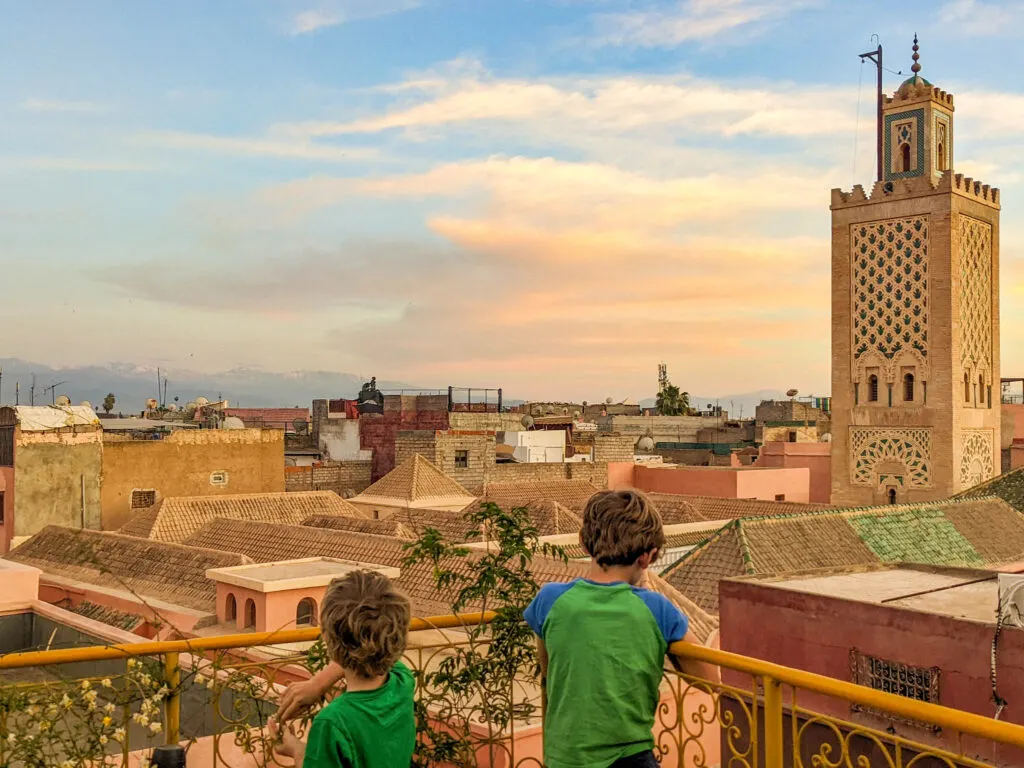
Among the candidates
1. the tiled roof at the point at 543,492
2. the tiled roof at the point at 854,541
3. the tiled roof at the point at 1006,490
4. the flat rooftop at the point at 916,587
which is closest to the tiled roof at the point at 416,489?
the tiled roof at the point at 543,492

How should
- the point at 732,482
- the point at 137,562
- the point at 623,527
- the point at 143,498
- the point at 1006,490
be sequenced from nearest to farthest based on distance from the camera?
the point at 623,527 < the point at 137,562 < the point at 1006,490 < the point at 143,498 < the point at 732,482

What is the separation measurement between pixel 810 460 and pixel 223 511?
17.3 meters

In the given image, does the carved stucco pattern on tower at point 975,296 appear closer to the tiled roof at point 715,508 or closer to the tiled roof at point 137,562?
the tiled roof at point 715,508

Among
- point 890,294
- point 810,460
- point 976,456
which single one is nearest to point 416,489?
point 890,294

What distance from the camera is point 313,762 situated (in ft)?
8.87

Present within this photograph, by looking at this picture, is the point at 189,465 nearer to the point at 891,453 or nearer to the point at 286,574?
the point at 286,574

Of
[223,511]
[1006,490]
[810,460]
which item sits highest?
[810,460]

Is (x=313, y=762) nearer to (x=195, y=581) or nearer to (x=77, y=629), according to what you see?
(x=77, y=629)

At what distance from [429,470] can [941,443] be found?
12.1 metres

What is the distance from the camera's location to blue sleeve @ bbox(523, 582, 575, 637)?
3.14 metres

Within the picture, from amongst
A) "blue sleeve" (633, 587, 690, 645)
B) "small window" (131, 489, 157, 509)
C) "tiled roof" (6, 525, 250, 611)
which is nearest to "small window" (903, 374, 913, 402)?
"tiled roof" (6, 525, 250, 611)

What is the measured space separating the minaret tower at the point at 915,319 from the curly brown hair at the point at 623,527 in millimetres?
21769

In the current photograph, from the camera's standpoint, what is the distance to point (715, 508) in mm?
23656

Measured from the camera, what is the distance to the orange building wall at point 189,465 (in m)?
24.1
